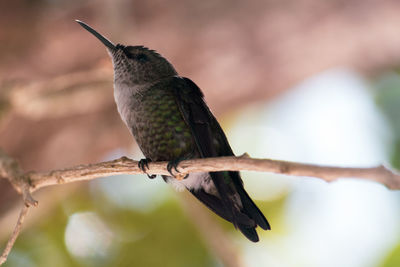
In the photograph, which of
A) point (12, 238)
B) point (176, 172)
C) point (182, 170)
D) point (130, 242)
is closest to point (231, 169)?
point (182, 170)

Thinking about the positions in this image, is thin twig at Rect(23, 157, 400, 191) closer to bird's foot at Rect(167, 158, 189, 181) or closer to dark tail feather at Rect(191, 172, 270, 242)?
bird's foot at Rect(167, 158, 189, 181)

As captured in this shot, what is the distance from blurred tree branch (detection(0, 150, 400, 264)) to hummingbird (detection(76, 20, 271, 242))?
247 mm

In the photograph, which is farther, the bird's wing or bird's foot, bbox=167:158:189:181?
the bird's wing

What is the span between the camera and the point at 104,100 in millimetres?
5250

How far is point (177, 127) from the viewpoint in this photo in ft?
10.2

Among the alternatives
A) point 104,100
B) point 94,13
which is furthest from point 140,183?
point 94,13

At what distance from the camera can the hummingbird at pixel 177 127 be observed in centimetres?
287

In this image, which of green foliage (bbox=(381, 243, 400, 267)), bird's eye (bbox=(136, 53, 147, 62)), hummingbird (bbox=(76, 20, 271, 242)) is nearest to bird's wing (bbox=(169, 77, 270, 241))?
hummingbird (bbox=(76, 20, 271, 242))

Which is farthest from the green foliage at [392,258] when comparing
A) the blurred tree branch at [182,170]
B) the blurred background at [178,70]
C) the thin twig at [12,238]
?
the thin twig at [12,238]

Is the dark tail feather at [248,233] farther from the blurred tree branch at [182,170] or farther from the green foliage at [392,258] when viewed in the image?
the green foliage at [392,258]

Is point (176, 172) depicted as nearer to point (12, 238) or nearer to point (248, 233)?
point (248, 233)

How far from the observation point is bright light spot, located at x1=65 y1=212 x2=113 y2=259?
17.0 feet

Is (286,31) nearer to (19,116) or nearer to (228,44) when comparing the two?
(228,44)

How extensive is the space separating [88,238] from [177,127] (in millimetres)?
2596
